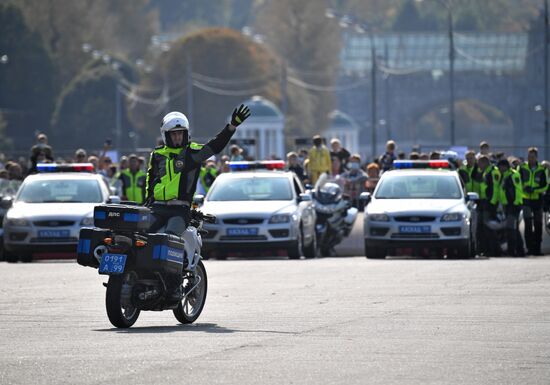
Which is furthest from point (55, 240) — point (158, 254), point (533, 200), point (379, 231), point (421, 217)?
point (158, 254)

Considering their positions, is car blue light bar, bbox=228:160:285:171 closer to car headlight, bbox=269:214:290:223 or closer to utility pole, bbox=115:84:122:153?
car headlight, bbox=269:214:290:223

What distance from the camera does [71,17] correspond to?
117 m

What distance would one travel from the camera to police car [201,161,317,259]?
98.1 feet

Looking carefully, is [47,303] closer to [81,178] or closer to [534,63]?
[81,178]

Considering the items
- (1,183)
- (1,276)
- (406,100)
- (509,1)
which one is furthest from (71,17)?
(1,276)

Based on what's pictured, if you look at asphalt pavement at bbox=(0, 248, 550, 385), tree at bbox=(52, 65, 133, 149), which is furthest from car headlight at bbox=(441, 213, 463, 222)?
tree at bbox=(52, 65, 133, 149)

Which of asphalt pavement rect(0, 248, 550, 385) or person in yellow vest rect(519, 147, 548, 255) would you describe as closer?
asphalt pavement rect(0, 248, 550, 385)

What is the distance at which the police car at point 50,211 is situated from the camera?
97.9 ft

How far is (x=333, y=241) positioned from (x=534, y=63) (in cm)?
11002

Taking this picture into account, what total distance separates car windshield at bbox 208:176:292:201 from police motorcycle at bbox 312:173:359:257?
1906 mm

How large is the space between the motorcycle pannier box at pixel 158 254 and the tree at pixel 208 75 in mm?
90257

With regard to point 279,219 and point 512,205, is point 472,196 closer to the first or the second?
point 512,205

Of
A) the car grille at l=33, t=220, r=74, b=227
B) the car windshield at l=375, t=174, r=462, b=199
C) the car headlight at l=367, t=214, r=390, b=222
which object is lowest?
the car grille at l=33, t=220, r=74, b=227

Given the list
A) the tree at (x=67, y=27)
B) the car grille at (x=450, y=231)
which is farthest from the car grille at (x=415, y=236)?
the tree at (x=67, y=27)
